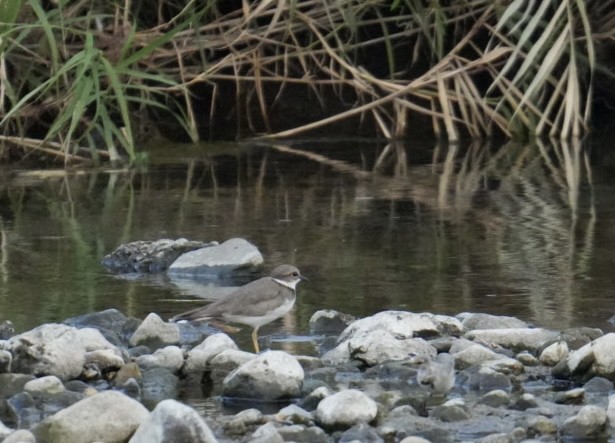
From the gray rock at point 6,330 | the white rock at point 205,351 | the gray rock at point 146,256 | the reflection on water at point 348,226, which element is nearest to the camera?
the white rock at point 205,351

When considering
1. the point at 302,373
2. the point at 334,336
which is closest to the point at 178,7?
the point at 334,336

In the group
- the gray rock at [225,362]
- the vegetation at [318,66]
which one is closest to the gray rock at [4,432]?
the gray rock at [225,362]

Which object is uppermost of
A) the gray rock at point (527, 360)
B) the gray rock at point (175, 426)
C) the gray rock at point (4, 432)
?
the gray rock at point (175, 426)

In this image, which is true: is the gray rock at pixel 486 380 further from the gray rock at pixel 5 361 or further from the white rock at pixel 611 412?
the gray rock at pixel 5 361

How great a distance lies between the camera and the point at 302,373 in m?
4.62

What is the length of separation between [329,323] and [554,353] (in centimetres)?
96

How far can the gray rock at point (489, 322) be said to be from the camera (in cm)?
545

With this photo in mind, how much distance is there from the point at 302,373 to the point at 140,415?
697 mm

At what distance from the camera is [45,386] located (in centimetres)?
455

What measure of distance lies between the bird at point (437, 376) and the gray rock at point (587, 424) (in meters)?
0.59

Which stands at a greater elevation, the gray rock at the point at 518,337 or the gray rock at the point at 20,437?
the gray rock at the point at 20,437

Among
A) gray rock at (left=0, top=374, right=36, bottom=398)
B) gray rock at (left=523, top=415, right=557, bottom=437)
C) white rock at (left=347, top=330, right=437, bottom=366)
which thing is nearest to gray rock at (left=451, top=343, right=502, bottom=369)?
white rock at (left=347, top=330, right=437, bottom=366)

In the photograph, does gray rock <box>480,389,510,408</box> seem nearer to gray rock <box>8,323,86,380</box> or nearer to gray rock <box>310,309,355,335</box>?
gray rock <box>310,309,355,335</box>

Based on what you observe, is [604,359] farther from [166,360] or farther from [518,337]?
[166,360]
